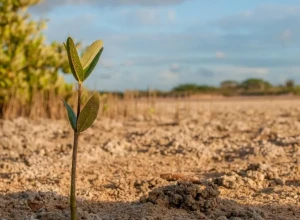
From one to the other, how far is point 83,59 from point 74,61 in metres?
0.11

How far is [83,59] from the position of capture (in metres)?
2.79

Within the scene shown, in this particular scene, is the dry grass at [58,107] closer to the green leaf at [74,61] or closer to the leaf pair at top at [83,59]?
the leaf pair at top at [83,59]

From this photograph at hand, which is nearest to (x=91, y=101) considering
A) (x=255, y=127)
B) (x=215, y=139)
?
(x=215, y=139)

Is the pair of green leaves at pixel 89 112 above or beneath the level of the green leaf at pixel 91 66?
beneath

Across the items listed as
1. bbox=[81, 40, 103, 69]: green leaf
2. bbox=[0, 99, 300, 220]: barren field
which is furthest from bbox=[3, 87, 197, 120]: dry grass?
bbox=[81, 40, 103, 69]: green leaf

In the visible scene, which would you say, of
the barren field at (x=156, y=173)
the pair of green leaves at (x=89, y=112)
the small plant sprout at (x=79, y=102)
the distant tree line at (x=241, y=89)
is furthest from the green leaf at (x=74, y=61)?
the distant tree line at (x=241, y=89)

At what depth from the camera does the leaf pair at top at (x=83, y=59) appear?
2654 millimetres

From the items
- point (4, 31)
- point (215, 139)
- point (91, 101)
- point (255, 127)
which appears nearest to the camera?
point (91, 101)

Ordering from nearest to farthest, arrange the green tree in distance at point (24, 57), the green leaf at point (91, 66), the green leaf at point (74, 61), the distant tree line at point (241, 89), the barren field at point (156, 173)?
the green leaf at point (74, 61) < the green leaf at point (91, 66) < the barren field at point (156, 173) < the green tree in distance at point (24, 57) < the distant tree line at point (241, 89)

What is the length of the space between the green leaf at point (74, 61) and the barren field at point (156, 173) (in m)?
0.84

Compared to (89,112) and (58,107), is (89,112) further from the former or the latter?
(58,107)

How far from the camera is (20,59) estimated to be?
9.51 metres

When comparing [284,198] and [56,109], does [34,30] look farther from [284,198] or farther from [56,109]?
[284,198]

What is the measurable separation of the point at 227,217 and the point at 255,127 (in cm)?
512
